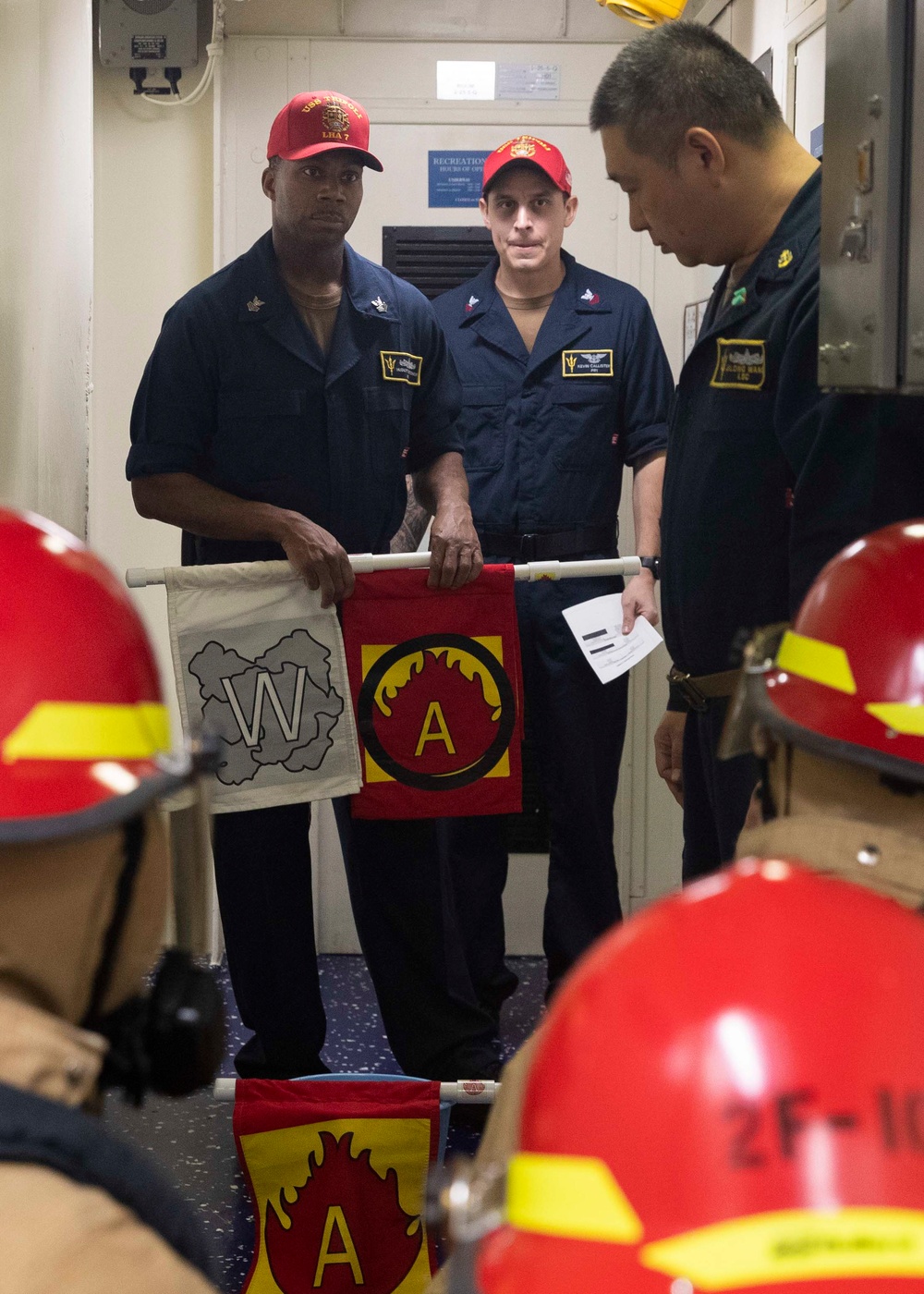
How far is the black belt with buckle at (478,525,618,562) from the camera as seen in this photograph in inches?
127

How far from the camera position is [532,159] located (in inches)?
130

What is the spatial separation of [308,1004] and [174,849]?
5.31 feet

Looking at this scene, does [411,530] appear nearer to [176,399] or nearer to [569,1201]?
[176,399]

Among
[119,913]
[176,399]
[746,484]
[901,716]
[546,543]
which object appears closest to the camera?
[119,913]

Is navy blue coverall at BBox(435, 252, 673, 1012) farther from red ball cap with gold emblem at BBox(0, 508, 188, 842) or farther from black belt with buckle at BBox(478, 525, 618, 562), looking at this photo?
red ball cap with gold emblem at BBox(0, 508, 188, 842)

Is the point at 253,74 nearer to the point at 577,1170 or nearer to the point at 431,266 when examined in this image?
the point at 431,266

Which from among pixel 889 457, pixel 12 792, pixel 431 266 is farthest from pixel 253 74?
pixel 12 792

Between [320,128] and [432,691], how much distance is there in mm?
1106

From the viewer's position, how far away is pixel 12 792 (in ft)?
2.79

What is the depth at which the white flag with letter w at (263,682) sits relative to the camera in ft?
8.10

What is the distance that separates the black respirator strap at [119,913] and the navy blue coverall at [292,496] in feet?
5.77

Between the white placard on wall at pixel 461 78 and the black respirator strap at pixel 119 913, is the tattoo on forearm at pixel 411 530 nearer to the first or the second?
the white placard on wall at pixel 461 78

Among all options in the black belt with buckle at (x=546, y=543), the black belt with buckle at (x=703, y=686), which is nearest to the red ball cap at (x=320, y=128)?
the black belt with buckle at (x=546, y=543)

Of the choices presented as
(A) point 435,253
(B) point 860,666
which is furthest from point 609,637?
(B) point 860,666
